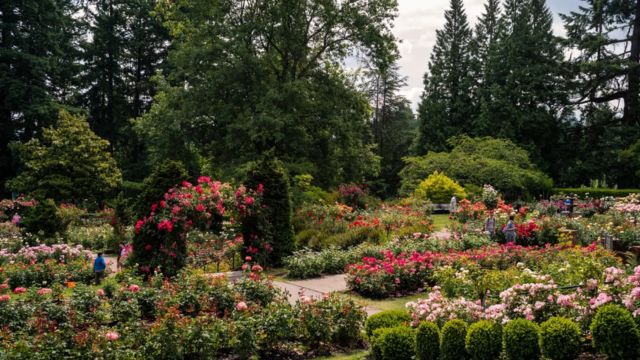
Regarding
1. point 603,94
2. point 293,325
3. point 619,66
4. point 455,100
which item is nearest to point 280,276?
point 293,325

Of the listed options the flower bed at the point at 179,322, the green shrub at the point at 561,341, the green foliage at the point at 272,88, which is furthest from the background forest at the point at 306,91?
the green shrub at the point at 561,341

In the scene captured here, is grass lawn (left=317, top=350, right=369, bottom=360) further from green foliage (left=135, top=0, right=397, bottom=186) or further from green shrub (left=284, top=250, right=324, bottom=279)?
green foliage (left=135, top=0, right=397, bottom=186)

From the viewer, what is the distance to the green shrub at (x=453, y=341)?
608 centimetres

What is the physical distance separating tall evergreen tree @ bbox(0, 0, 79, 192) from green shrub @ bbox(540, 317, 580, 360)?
3306 cm

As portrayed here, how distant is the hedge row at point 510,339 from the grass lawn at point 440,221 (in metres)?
14.1

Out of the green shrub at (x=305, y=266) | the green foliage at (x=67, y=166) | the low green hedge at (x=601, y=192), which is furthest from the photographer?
the low green hedge at (x=601, y=192)

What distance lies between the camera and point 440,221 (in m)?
23.8

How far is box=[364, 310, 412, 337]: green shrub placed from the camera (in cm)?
686

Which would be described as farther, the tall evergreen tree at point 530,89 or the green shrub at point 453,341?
the tall evergreen tree at point 530,89

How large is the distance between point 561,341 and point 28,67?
119ft

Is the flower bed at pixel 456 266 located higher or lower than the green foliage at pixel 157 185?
lower

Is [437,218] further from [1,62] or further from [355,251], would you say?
[1,62]

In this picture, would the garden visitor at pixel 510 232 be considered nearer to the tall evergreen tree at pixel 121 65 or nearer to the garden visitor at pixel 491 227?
the garden visitor at pixel 491 227

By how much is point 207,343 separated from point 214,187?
5.90 meters
